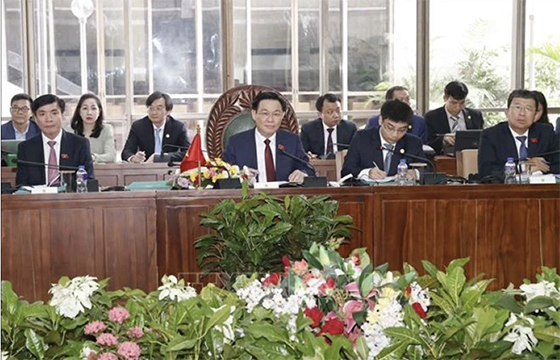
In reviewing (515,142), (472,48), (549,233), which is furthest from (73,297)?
(472,48)

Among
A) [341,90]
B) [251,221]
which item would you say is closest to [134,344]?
[251,221]

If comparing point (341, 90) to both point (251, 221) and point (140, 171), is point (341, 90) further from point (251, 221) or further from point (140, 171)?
point (251, 221)

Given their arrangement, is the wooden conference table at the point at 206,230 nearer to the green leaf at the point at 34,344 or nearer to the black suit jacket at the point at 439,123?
the green leaf at the point at 34,344

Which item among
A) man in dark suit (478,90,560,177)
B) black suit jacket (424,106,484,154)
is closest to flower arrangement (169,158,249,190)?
man in dark suit (478,90,560,177)

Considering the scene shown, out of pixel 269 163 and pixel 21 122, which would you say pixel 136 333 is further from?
pixel 21 122

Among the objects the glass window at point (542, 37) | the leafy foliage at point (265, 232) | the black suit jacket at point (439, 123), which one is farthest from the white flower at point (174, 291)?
the glass window at point (542, 37)

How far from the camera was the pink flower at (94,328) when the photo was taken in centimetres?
148

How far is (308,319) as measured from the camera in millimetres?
1456

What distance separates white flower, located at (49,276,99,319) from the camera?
1.54m

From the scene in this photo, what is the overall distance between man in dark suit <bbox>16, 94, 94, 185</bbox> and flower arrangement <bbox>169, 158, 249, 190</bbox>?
0.97 m

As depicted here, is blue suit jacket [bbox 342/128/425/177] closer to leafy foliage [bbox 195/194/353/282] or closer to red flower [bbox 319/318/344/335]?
leafy foliage [bbox 195/194/353/282]

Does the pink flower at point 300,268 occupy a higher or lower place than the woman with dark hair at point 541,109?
lower

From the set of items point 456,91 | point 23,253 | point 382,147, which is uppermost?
point 456,91

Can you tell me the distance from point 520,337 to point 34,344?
76 centimetres
